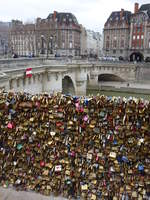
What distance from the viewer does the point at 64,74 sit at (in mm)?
27453

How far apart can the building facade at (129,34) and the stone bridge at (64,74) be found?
19661mm

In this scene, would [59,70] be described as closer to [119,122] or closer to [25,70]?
[25,70]

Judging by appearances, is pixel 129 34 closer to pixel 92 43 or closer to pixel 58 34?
pixel 58 34

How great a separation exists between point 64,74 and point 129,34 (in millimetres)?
45369

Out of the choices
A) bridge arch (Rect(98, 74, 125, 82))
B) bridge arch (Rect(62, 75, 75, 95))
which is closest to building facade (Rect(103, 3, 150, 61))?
bridge arch (Rect(98, 74, 125, 82))

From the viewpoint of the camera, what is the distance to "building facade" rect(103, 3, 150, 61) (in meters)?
60.8

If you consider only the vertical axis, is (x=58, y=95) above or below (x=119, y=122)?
above

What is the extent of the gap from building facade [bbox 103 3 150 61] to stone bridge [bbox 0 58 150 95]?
19661 millimetres

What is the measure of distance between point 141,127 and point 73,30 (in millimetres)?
71310

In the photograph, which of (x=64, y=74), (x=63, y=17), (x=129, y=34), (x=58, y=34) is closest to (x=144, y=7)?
(x=129, y=34)

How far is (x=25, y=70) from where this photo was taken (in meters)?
16.5

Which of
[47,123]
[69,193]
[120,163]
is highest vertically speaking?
[47,123]

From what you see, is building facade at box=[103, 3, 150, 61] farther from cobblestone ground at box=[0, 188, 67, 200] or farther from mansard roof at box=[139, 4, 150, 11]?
cobblestone ground at box=[0, 188, 67, 200]

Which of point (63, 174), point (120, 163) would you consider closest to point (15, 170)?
point (63, 174)
